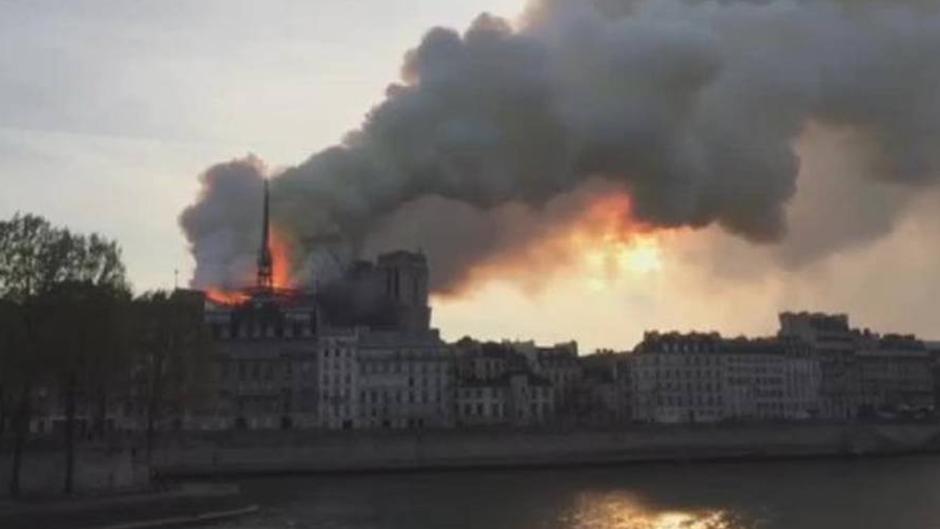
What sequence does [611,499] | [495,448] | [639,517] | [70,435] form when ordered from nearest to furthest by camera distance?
[70,435] → [639,517] → [611,499] → [495,448]

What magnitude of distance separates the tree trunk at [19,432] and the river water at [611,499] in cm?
919

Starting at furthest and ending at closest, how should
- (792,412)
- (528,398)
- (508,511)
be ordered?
(792,412), (528,398), (508,511)

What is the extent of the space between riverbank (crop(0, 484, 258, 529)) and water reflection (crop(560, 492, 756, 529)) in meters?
15.3

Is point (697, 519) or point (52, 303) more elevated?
point (52, 303)

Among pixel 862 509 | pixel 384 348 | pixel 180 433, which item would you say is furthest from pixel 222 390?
pixel 862 509

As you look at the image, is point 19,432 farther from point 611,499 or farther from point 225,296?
point 225,296

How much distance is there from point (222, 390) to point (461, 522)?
3109 inches

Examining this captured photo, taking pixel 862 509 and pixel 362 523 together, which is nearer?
pixel 362 523

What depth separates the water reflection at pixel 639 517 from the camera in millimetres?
54847

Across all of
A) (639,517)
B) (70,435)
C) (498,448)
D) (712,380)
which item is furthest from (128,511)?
(712,380)

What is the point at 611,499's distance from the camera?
69.8 metres

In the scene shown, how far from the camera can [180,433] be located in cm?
10019

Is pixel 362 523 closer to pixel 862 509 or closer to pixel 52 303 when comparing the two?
pixel 52 303

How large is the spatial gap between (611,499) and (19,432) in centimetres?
3197
